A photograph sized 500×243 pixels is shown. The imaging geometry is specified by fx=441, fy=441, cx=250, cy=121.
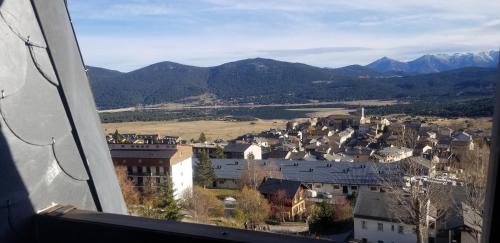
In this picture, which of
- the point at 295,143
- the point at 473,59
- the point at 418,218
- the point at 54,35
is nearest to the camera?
the point at 54,35

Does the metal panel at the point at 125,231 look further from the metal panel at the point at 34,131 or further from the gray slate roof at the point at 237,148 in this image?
the gray slate roof at the point at 237,148

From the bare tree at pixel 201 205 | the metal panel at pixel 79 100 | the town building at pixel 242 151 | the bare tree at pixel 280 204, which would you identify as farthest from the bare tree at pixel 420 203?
the town building at pixel 242 151

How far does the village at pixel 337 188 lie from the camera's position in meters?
7.45

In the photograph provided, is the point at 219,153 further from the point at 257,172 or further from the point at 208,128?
the point at 208,128

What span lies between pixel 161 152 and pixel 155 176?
3.48 feet

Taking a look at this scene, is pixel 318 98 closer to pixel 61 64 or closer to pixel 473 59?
pixel 473 59

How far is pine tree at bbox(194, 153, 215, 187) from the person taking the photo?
19.9m

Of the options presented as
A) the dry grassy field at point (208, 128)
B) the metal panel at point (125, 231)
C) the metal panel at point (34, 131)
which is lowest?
the dry grassy field at point (208, 128)

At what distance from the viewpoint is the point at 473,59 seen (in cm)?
11194

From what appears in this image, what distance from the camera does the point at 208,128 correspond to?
52594 millimetres

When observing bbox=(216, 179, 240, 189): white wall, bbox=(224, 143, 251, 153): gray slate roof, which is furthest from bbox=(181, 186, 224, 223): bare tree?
bbox=(224, 143, 251, 153): gray slate roof

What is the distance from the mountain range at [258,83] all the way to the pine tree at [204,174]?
207ft

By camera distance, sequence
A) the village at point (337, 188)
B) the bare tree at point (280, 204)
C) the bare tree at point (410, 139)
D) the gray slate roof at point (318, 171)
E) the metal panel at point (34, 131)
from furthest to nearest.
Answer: the gray slate roof at point (318, 171) < the bare tree at point (280, 204) < the bare tree at point (410, 139) < the village at point (337, 188) < the metal panel at point (34, 131)

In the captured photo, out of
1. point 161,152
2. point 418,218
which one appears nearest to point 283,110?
point 161,152
